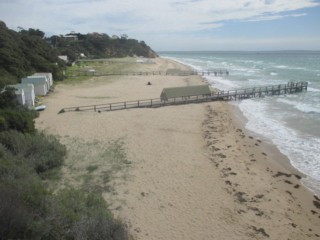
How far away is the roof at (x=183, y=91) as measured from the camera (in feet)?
102

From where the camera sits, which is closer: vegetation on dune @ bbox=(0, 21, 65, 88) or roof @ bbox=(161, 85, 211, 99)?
roof @ bbox=(161, 85, 211, 99)

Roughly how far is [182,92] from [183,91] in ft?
0.65

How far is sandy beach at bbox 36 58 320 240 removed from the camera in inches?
427

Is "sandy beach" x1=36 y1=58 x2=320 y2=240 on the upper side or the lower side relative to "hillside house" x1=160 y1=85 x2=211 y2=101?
lower

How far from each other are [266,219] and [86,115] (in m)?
17.0

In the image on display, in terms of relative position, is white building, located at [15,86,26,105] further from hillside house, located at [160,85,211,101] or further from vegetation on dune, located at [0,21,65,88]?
hillside house, located at [160,85,211,101]

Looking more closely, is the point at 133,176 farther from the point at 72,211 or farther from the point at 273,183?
the point at 273,183

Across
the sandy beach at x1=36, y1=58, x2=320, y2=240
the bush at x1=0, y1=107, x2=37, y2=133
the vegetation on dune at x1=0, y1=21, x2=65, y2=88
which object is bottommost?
the sandy beach at x1=36, y1=58, x2=320, y2=240

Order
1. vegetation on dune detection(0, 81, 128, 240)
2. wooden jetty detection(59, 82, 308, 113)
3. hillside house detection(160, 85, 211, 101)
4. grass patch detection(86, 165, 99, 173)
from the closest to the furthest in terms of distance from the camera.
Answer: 1. vegetation on dune detection(0, 81, 128, 240)
2. grass patch detection(86, 165, 99, 173)
3. wooden jetty detection(59, 82, 308, 113)
4. hillside house detection(160, 85, 211, 101)

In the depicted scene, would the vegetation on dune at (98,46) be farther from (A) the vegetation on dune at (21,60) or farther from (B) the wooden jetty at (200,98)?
(B) the wooden jetty at (200,98)

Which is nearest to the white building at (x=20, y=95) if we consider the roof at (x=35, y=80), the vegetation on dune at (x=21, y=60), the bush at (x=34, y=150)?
the vegetation on dune at (x=21, y=60)

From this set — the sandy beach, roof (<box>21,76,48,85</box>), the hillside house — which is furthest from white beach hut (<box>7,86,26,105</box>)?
the hillside house

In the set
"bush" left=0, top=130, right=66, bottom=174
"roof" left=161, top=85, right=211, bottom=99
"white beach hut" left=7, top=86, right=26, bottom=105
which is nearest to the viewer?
"bush" left=0, top=130, right=66, bottom=174

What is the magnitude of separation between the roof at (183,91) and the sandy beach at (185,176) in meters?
6.01
